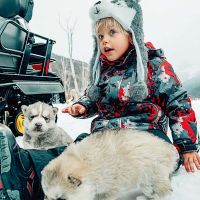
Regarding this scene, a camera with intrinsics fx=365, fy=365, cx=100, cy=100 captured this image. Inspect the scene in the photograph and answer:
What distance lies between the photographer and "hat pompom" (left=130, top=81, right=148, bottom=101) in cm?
332

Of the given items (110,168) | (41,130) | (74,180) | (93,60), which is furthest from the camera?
(41,130)

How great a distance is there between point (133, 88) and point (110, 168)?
3.70 ft

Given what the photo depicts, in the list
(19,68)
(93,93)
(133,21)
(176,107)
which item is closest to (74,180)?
(176,107)

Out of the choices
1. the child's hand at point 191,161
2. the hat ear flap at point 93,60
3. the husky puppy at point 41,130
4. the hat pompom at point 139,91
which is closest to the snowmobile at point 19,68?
the husky puppy at point 41,130

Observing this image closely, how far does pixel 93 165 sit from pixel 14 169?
20.1 inches

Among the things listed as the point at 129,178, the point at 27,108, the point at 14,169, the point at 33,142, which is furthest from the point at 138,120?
the point at 27,108

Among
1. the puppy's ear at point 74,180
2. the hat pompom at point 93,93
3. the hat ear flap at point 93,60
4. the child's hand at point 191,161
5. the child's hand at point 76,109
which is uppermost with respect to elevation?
the hat ear flap at point 93,60

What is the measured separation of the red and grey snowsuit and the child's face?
11cm

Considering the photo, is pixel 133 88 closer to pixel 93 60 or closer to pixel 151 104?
pixel 151 104

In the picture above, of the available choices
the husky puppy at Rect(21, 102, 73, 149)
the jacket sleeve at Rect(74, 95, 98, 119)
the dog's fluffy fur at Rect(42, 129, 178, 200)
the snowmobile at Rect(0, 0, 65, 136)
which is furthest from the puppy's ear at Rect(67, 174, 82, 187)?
the snowmobile at Rect(0, 0, 65, 136)

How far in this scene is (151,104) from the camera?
342cm

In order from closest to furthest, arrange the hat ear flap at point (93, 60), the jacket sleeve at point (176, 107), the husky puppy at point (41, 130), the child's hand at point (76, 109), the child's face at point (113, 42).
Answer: the jacket sleeve at point (176, 107)
the child's face at point (113, 42)
the child's hand at point (76, 109)
the hat ear flap at point (93, 60)
the husky puppy at point (41, 130)

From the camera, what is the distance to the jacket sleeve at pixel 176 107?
126 inches

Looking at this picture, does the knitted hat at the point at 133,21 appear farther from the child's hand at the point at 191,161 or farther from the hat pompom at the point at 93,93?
the child's hand at the point at 191,161
